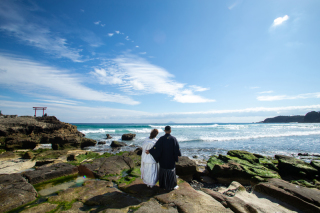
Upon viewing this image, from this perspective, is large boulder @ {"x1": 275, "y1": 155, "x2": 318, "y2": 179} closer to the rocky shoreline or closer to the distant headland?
the rocky shoreline

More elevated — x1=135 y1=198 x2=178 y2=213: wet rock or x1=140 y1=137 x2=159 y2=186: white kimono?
x1=140 y1=137 x2=159 y2=186: white kimono

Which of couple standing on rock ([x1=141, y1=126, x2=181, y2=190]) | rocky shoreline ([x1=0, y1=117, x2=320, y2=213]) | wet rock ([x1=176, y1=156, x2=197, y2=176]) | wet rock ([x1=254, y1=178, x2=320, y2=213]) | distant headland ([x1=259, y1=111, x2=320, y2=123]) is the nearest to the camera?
rocky shoreline ([x1=0, y1=117, x2=320, y2=213])

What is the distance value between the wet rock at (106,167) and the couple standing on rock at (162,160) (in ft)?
7.43

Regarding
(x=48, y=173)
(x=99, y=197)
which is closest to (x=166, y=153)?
(x=99, y=197)

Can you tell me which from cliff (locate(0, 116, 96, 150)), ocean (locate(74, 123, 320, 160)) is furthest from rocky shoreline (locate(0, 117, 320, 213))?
cliff (locate(0, 116, 96, 150))

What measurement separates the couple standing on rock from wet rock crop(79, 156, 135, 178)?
7.43ft

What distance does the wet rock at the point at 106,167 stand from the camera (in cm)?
617

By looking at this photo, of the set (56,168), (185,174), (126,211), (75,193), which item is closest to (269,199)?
(185,174)

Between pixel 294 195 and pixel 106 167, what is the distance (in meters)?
6.93

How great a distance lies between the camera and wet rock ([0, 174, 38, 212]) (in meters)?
3.61

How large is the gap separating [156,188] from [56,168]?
439cm

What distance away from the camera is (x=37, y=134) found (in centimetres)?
1748

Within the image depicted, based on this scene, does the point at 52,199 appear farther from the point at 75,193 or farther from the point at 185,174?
the point at 185,174

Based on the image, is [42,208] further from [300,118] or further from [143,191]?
[300,118]
